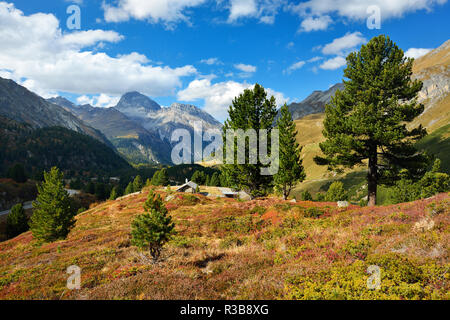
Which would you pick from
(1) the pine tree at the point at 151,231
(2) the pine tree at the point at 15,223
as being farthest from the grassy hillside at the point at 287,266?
(2) the pine tree at the point at 15,223

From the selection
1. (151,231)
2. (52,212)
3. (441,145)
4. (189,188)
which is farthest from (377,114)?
(441,145)

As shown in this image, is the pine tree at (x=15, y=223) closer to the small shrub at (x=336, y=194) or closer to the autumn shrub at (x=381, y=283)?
the autumn shrub at (x=381, y=283)

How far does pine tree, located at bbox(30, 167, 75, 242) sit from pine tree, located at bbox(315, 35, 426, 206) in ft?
107

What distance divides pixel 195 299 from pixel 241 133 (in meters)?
19.9

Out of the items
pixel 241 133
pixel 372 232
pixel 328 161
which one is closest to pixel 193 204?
pixel 241 133

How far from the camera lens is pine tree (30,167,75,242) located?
28031mm

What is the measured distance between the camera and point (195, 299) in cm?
701

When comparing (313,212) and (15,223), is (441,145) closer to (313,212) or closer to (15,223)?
(313,212)

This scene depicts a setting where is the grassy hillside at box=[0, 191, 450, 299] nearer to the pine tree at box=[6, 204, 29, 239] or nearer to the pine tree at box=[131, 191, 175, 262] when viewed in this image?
the pine tree at box=[131, 191, 175, 262]

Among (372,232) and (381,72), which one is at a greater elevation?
(381,72)

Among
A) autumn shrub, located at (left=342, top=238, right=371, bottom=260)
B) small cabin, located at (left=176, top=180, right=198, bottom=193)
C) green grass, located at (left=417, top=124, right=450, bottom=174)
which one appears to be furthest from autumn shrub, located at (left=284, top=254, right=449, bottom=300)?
green grass, located at (left=417, top=124, right=450, bottom=174)

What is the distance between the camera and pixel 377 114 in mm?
17562

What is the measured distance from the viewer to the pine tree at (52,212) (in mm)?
28031
